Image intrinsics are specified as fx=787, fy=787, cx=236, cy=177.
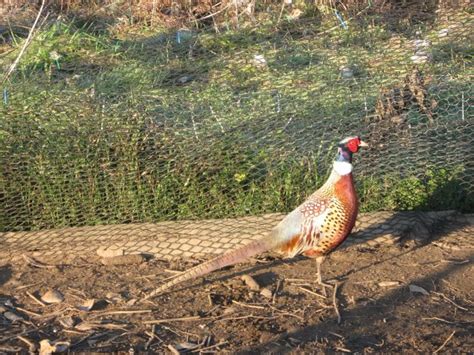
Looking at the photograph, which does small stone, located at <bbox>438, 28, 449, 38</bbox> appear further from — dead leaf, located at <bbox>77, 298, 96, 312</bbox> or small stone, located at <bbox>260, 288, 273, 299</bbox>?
dead leaf, located at <bbox>77, 298, 96, 312</bbox>

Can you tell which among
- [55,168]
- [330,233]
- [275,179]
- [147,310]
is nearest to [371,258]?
[330,233]

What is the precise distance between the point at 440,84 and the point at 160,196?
1.88m

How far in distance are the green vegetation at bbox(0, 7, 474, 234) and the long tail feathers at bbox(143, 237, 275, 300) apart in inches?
36.0

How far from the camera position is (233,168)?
16.3ft

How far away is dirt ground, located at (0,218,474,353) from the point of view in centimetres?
344

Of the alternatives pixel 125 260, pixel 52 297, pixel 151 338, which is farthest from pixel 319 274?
pixel 52 297

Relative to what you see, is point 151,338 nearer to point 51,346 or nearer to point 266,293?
point 51,346

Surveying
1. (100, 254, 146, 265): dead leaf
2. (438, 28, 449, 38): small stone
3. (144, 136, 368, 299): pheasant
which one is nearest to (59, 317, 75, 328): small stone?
(144, 136, 368, 299): pheasant

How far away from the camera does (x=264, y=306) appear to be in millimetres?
3773

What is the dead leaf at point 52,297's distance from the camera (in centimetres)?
388

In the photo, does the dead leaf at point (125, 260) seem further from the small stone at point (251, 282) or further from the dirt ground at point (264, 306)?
the small stone at point (251, 282)

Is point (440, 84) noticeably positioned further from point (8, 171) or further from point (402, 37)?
point (8, 171)

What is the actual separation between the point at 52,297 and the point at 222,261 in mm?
862

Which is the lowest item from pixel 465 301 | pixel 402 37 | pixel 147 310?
pixel 465 301
